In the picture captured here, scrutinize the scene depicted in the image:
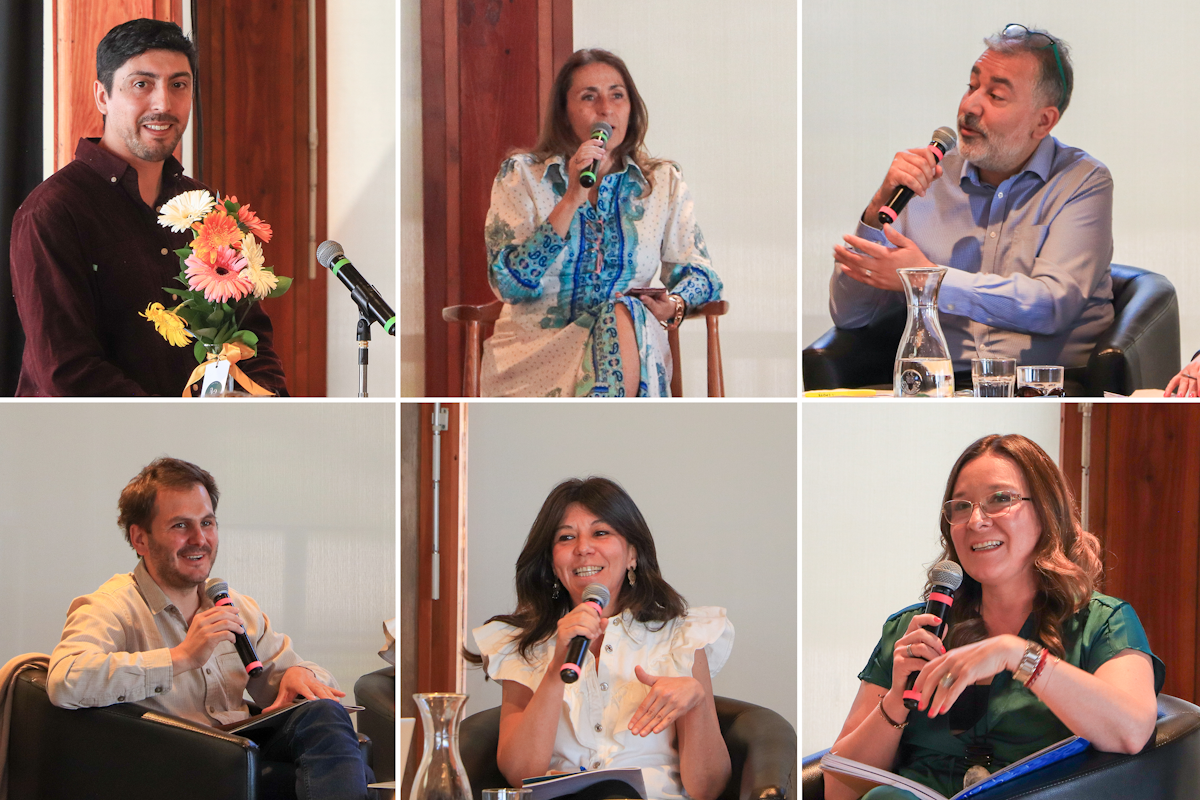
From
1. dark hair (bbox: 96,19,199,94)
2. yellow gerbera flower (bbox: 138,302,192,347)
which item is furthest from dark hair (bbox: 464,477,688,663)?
dark hair (bbox: 96,19,199,94)

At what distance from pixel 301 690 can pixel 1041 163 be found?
1950 mm

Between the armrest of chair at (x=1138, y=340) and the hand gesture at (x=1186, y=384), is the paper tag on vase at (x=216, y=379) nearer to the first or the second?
the armrest of chair at (x=1138, y=340)

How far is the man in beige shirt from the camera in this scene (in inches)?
91.0

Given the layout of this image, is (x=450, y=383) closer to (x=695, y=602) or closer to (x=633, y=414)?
(x=633, y=414)

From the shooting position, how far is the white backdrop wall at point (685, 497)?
7.67 feet

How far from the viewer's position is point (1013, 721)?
7.26 ft

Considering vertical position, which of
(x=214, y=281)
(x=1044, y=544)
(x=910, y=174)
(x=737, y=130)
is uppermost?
(x=737, y=130)

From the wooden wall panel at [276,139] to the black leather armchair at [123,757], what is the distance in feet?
2.79

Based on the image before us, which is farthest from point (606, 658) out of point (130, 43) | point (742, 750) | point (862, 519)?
point (130, 43)

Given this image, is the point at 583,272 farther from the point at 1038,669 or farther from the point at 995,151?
the point at 1038,669

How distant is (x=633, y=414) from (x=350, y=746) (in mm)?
901

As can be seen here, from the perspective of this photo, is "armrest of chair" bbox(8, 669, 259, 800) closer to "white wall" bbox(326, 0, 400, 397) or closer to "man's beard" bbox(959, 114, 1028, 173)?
"white wall" bbox(326, 0, 400, 397)

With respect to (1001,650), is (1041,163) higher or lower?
higher

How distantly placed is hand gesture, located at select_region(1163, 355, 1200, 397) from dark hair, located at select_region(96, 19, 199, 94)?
90.3 inches
